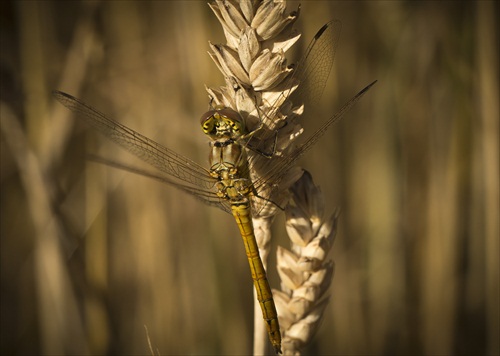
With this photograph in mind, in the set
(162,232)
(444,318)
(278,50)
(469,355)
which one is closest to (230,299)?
(162,232)

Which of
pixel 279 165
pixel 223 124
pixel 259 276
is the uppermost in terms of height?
pixel 223 124

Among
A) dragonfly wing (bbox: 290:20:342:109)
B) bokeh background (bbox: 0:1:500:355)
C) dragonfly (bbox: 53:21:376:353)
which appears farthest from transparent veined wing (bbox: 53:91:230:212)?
bokeh background (bbox: 0:1:500:355)

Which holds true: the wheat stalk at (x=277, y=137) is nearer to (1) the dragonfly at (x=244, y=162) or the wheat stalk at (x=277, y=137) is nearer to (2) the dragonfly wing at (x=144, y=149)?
(1) the dragonfly at (x=244, y=162)

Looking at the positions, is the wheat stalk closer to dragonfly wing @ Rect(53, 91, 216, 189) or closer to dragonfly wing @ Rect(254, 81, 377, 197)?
dragonfly wing @ Rect(254, 81, 377, 197)

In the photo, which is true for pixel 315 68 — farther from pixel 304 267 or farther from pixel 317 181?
pixel 317 181

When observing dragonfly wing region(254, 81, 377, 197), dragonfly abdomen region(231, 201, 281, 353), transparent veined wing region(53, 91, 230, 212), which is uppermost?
transparent veined wing region(53, 91, 230, 212)

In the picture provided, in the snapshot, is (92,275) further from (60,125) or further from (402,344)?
(402,344)

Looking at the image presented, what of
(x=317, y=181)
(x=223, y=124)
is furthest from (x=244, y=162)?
(x=317, y=181)
